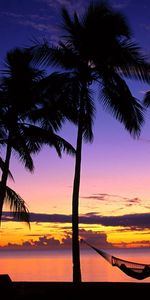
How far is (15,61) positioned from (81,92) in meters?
3.94

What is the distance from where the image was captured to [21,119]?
17406 millimetres

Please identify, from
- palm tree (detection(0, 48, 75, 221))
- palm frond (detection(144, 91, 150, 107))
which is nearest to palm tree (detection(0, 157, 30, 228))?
palm tree (detection(0, 48, 75, 221))

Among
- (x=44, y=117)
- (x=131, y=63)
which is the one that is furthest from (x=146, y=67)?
(x=44, y=117)

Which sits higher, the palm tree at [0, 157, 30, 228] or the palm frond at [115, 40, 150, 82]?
the palm frond at [115, 40, 150, 82]

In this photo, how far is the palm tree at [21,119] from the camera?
53.9ft

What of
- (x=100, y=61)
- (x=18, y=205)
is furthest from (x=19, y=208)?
(x=100, y=61)

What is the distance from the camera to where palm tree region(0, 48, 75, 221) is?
1642 centimetres

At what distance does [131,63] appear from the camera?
14.7 metres

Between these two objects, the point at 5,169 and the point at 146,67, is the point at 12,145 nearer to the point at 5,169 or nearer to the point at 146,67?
the point at 5,169

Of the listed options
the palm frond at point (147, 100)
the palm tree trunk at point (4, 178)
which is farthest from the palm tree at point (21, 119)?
the palm frond at point (147, 100)
